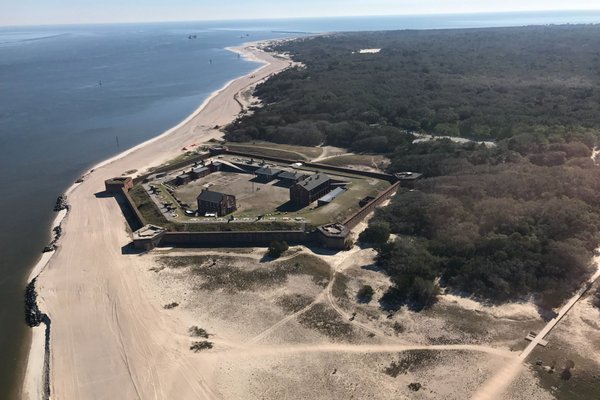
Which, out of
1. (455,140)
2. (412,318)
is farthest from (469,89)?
(412,318)

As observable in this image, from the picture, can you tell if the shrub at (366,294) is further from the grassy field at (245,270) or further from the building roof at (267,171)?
the building roof at (267,171)

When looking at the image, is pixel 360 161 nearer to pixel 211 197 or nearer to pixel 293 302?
pixel 211 197

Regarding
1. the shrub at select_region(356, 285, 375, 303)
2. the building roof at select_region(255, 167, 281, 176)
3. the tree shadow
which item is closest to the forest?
the shrub at select_region(356, 285, 375, 303)

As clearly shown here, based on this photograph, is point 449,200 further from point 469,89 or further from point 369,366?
point 469,89

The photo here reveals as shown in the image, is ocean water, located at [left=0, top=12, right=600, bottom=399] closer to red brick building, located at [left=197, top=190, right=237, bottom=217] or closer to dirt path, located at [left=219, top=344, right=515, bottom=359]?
dirt path, located at [left=219, top=344, right=515, bottom=359]

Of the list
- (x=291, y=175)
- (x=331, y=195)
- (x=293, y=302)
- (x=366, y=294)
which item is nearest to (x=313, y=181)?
(x=331, y=195)

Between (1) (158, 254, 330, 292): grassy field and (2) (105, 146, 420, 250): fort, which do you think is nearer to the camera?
(1) (158, 254, 330, 292): grassy field
